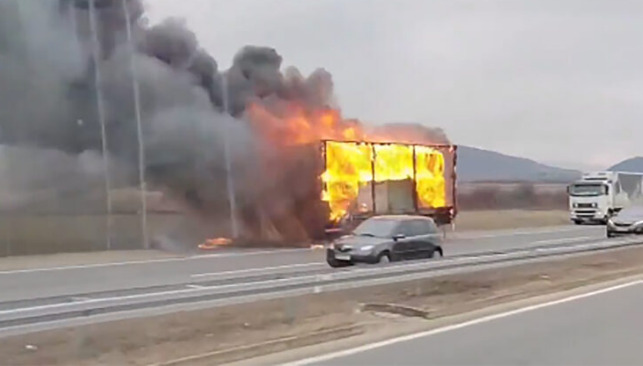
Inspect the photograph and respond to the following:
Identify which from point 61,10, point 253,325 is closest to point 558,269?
point 253,325

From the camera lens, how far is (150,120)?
36875 mm

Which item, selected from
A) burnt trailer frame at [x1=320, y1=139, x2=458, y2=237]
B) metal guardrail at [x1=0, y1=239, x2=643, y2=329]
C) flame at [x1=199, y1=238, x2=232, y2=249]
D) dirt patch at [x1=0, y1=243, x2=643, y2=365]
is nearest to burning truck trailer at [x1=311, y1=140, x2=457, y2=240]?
burnt trailer frame at [x1=320, y1=139, x2=458, y2=237]

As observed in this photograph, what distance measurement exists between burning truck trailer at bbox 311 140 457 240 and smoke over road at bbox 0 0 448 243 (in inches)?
39.5

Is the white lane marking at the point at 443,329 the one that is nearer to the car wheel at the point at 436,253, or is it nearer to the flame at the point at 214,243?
the car wheel at the point at 436,253

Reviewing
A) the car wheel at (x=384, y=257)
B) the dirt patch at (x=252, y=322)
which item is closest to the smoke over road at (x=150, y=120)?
the car wheel at (x=384, y=257)

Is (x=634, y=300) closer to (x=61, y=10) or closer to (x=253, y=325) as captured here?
(x=253, y=325)

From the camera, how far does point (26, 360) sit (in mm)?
9922

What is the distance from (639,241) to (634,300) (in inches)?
533

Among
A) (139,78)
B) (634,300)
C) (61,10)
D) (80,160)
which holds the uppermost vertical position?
(61,10)

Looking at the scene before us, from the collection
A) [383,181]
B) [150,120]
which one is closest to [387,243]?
[383,181]

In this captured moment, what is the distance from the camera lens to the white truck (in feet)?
181

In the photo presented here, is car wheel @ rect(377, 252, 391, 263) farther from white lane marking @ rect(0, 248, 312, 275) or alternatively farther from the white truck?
the white truck

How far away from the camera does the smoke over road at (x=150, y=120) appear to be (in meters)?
35.3

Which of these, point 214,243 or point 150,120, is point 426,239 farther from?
point 150,120
